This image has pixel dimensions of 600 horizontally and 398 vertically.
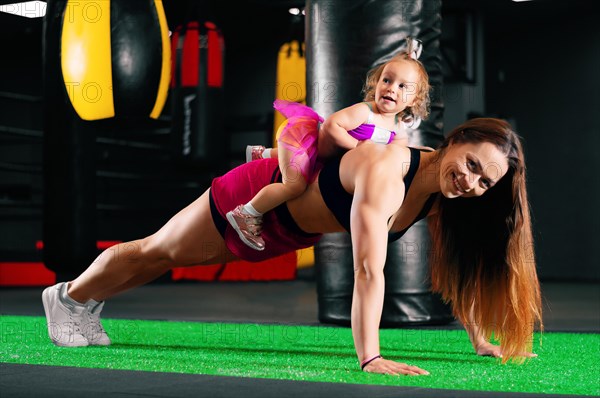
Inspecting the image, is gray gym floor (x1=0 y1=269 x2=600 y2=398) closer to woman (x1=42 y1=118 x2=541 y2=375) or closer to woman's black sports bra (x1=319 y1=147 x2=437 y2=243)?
woman (x1=42 y1=118 x2=541 y2=375)

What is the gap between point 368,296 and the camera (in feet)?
6.59

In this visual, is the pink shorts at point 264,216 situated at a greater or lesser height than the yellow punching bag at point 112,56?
lesser

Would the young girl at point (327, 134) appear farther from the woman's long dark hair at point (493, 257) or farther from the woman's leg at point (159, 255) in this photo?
the woman's long dark hair at point (493, 257)

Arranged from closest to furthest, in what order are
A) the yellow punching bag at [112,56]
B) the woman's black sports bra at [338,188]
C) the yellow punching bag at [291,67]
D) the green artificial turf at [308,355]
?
the green artificial turf at [308,355]
the woman's black sports bra at [338,188]
the yellow punching bag at [112,56]
the yellow punching bag at [291,67]

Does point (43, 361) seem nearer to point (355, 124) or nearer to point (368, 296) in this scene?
point (368, 296)

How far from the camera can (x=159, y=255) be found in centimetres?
244

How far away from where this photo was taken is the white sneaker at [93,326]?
2.64 metres

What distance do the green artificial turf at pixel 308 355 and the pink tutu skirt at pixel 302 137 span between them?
517 millimetres

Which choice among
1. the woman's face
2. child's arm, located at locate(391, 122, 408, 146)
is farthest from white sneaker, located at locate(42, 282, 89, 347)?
the woman's face

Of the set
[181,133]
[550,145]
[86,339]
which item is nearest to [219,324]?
[86,339]

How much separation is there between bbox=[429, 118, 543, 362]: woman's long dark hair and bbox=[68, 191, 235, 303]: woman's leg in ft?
2.04

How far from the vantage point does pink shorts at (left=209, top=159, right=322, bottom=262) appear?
7.71ft

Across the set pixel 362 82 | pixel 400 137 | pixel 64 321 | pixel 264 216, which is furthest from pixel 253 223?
pixel 362 82

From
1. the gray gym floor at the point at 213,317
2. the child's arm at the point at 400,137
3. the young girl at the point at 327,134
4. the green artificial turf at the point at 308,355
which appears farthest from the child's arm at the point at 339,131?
the gray gym floor at the point at 213,317
